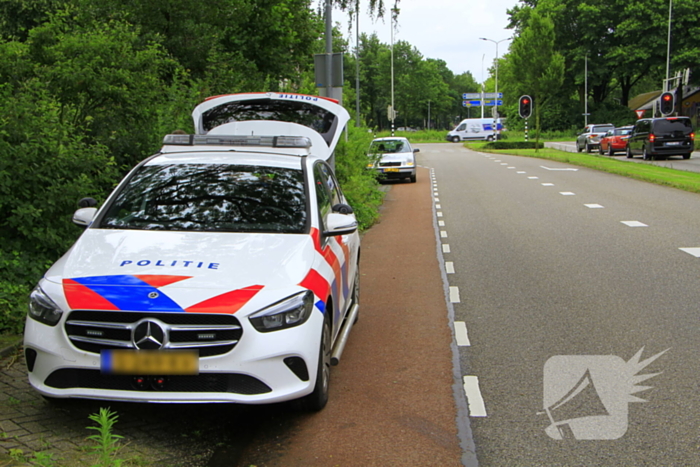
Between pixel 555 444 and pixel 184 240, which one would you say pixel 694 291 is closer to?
pixel 555 444

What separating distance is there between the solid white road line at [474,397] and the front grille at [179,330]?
171cm

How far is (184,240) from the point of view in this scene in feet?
16.4

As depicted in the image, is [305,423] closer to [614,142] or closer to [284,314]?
[284,314]

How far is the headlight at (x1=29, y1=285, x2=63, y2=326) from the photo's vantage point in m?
4.31

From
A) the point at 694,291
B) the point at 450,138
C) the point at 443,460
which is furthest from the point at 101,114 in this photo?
the point at 450,138

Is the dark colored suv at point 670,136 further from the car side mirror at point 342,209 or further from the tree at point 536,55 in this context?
the car side mirror at point 342,209

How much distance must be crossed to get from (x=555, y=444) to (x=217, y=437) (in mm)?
2017

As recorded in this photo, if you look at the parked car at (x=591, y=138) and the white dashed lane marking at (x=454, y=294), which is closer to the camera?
the white dashed lane marking at (x=454, y=294)

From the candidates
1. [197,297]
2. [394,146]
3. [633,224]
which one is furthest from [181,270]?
[394,146]

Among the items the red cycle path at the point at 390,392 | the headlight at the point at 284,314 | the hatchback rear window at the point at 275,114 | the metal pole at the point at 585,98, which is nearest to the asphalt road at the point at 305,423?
the red cycle path at the point at 390,392

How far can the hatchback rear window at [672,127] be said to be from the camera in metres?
33.2

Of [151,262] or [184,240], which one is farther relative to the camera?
[184,240]

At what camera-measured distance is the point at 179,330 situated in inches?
164

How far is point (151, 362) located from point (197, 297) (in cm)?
44
